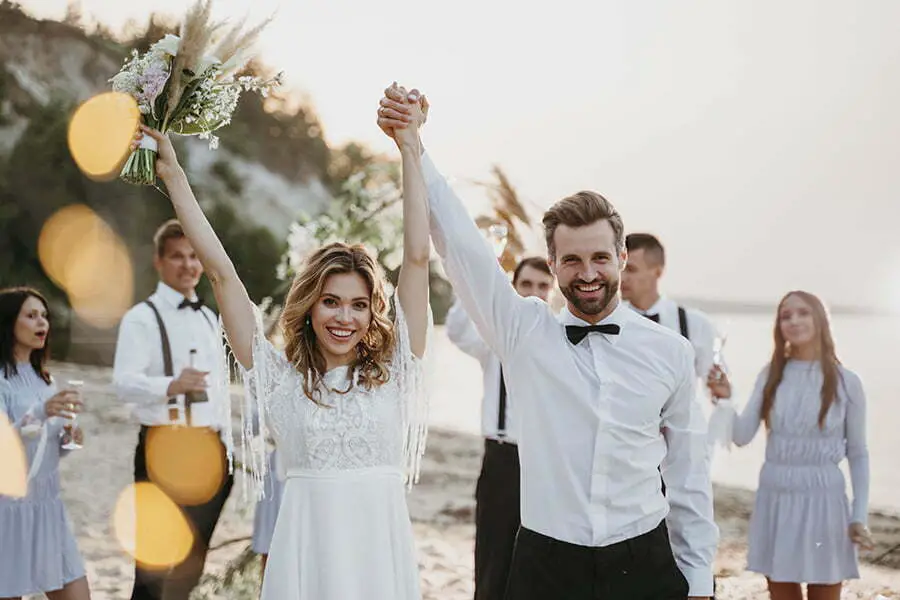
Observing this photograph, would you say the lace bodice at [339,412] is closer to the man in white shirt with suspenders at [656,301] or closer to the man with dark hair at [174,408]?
the man with dark hair at [174,408]

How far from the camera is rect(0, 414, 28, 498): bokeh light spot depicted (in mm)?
4684

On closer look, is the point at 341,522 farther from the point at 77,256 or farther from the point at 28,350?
the point at 77,256

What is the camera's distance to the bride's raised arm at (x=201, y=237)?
2.79 m

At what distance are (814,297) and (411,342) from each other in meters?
3.00

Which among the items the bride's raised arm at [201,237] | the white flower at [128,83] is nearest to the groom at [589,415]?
the bride's raised arm at [201,237]

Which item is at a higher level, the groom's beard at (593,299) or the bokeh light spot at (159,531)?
the groom's beard at (593,299)

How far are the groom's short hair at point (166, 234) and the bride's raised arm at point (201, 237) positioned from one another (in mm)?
2417

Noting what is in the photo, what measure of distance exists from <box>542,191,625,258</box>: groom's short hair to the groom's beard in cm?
11

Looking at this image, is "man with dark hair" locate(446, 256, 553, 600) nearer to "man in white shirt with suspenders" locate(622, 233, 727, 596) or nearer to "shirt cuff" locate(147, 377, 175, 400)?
"man in white shirt with suspenders" locate(622, 233, 727, 596)

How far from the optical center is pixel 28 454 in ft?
15.5

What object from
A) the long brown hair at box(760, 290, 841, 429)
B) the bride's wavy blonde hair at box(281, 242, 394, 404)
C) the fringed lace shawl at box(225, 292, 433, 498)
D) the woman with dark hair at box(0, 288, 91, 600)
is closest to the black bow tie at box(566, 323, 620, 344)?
the fringed lace shawl at box(225, 292, 433, 498)

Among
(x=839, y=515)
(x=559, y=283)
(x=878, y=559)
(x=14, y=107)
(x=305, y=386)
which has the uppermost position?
(x=14, y=107)

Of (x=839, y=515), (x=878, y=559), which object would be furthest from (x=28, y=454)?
(x=878, y=559)

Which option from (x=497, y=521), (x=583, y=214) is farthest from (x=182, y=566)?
(x=583, y=214)
